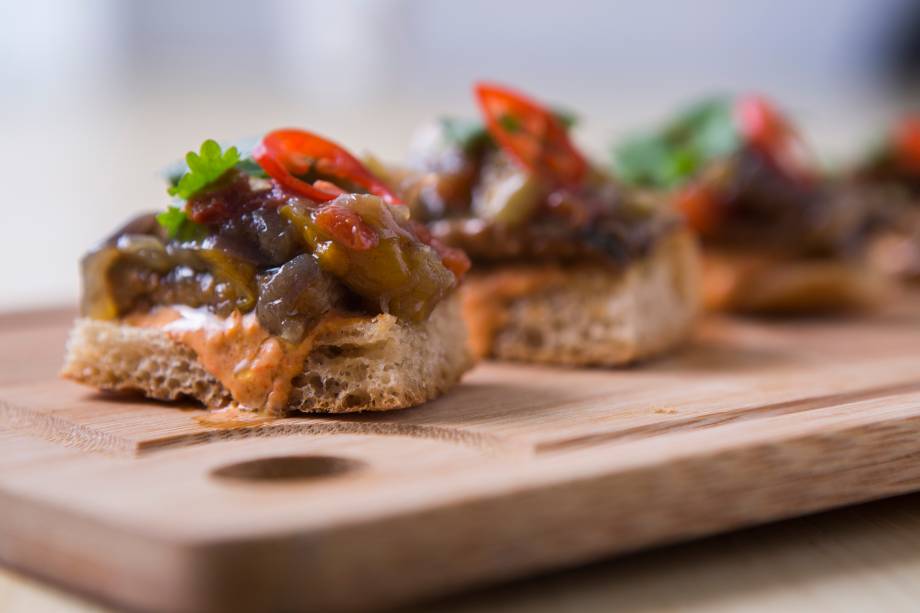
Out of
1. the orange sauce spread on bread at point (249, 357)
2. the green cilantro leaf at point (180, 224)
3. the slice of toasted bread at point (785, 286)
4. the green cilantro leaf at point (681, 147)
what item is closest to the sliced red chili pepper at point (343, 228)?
the orange sauce spread on bread at point (249, 357)

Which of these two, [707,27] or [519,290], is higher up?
[707,27]

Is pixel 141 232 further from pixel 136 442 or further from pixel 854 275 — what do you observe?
pixel 854 275

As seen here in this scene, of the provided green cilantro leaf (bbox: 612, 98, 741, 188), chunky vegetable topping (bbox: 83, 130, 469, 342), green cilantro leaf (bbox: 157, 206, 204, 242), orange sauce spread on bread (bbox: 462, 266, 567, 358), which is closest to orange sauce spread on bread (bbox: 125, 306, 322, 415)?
chunky vegetable topping (bbox: 83, 130, 469, 342)

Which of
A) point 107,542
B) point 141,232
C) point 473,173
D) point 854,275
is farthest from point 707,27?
point 107,542

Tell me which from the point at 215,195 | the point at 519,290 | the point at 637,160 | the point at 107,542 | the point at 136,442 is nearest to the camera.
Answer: the point at 107,542

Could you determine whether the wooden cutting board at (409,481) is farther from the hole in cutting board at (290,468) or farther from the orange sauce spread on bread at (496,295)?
the orange sauce spread on bread at (496,295)

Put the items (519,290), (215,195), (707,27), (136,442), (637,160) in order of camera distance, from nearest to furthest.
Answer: (136,442)
(215,195)
(519,290)
(637,160)
(707,27)
